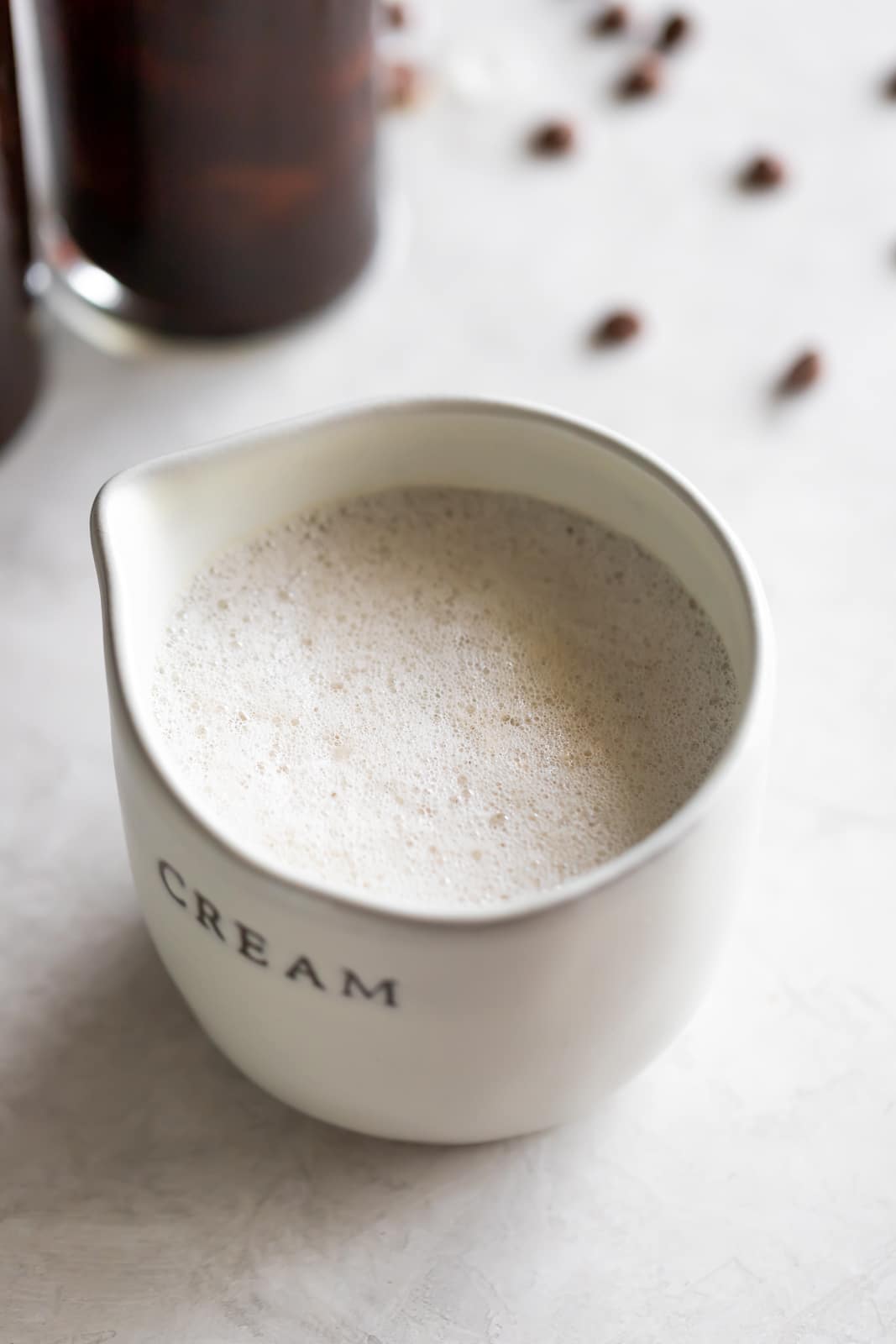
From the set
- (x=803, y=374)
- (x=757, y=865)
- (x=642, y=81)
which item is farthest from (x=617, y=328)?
(x=757, y=865)

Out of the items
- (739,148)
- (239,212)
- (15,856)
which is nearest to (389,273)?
(239,212)

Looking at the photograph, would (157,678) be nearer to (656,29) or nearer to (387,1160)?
(387,1160)

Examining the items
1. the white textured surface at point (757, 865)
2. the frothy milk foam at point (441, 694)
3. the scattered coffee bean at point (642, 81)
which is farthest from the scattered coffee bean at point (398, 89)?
the frothy milk foam at point (441, 694)

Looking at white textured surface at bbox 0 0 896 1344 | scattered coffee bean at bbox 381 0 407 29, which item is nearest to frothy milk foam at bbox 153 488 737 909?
white textured surface at bbox 0 0 896 1344

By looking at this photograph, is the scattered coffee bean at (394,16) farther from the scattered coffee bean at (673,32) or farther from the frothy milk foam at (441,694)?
the frothy milk foam at (441,694)

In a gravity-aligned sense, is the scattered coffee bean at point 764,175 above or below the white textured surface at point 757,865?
above

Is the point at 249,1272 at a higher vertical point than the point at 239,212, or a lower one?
lower

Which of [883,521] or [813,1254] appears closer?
[813,1254]
